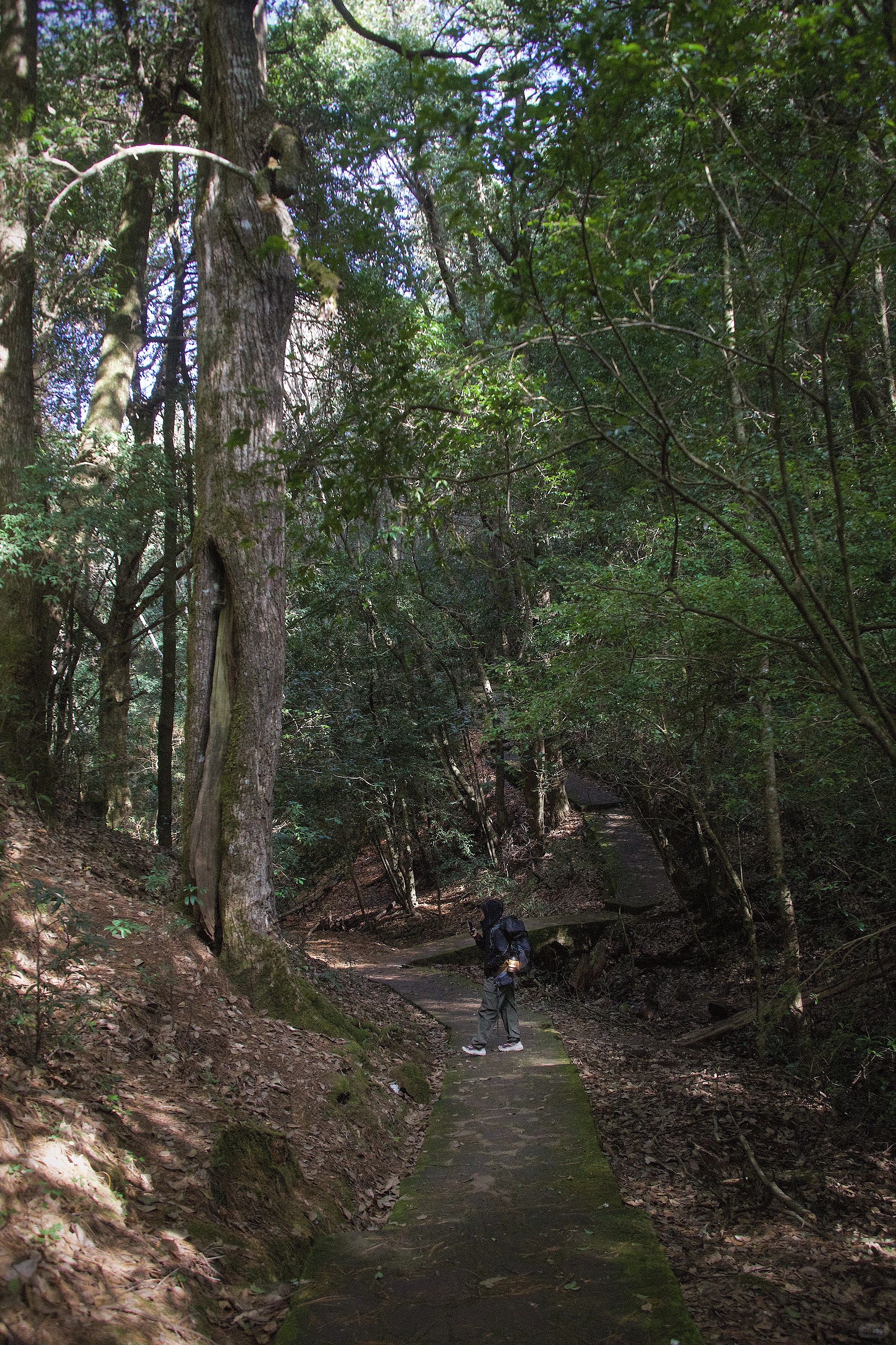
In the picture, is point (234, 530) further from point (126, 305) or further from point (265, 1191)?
point (126, 305)

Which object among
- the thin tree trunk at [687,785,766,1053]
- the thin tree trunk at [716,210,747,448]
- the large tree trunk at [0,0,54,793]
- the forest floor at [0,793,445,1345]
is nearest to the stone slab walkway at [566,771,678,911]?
the thin tree trunk at [687,785,766,1053]

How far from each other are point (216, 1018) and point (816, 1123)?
16.0 ft

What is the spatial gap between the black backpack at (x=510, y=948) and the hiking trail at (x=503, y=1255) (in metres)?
→ 1.44

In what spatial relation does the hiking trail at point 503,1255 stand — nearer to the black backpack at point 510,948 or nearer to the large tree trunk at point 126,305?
the black backpack at point 510,948

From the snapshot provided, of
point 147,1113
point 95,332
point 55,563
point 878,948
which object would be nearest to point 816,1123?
point 878,948

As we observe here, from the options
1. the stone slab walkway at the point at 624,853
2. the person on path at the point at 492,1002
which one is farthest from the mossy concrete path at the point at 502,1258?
the stone slab walkway at the point at 624,853

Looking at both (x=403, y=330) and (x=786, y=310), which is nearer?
(x=786, y=310)

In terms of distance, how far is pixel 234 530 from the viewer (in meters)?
6.59

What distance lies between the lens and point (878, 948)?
7.02 m

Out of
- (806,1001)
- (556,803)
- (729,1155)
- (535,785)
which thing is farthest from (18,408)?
(556,803)

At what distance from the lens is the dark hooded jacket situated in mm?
7773

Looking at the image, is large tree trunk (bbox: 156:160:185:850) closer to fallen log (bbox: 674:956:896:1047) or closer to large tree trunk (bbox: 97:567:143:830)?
large tree trunk (bbox: 97:567:143:830)

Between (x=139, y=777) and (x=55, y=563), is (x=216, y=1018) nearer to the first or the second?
(x=55, y=563)

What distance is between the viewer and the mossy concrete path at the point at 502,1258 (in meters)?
2.95
